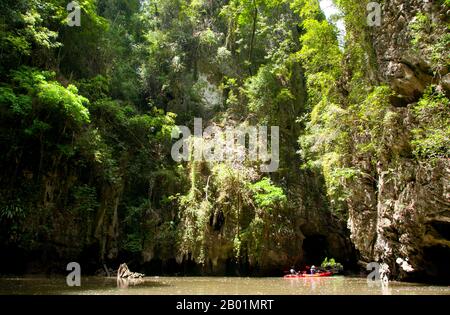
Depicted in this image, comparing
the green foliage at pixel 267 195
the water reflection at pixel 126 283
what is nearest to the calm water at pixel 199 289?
the water reflection at pixel 126 283

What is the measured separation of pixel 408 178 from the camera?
12.3 metres

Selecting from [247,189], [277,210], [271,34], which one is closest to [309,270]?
[277,210]

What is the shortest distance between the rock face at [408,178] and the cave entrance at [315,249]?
7133mm

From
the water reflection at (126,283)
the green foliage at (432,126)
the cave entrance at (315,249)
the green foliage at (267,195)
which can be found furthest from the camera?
the cave entrance at (315,249)

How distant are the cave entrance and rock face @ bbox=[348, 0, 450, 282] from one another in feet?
23.4

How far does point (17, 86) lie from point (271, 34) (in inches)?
590

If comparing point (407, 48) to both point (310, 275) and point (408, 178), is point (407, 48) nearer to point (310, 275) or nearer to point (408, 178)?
point (408, 178)

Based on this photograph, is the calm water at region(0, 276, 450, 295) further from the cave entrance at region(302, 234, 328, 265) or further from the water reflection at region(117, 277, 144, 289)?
the cave entrance at region(302, 234, 328, 265)

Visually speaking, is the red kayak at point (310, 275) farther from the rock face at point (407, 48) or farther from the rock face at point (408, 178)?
the rock face at point (407, 48)

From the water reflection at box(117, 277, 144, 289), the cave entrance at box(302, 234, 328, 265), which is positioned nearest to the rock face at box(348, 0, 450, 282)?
the cave entrance at box(302, 234, 328, 265)

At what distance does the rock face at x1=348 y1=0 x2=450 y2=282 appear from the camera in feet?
37.4

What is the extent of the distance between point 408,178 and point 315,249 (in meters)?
11.1

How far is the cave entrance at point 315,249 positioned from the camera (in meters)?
21.7
